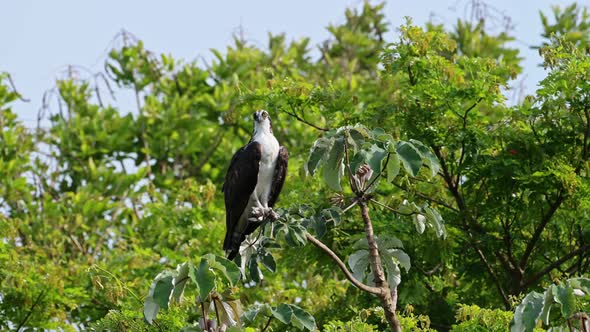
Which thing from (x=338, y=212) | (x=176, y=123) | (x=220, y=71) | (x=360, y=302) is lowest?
(x=338, y=212)

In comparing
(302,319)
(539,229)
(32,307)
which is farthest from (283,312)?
(32,307)

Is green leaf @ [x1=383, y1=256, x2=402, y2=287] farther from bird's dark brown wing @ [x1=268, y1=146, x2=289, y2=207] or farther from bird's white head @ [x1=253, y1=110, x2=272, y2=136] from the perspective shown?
bird's white head @ [x1=253, y1=110, x2=272, y2=136]

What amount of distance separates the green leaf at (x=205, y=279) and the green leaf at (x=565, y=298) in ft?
4.67

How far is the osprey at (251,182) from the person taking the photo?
7969 mm

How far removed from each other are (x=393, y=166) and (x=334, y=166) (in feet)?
1.14

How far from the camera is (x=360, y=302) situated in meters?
10.3

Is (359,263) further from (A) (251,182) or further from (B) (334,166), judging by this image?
(A) (251,182)

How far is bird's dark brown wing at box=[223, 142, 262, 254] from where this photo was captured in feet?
26.2

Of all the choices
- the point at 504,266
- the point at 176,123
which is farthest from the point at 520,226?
the point at 176,123

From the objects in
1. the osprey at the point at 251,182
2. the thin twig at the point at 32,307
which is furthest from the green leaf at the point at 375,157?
the thin twig at the point at 32,307

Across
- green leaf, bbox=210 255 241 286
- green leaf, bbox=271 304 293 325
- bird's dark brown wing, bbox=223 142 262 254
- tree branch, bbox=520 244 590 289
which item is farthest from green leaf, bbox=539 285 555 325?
tree branch, bbox=520 244 590 289

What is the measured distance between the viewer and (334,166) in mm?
6148

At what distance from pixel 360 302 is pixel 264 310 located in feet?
15.0

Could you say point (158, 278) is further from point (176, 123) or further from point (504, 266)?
point (176, 123)
